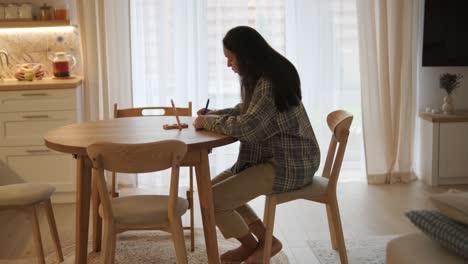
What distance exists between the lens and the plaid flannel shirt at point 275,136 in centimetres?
280

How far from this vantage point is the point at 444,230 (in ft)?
6.00

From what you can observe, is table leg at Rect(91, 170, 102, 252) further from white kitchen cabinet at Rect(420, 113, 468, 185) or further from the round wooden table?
white kitchen cabinet at Rect(420, 113, 468, 185)

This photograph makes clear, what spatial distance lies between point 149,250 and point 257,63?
1.27m

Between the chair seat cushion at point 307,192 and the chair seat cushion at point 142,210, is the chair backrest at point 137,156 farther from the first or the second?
the chair seat cushion at point 307,192

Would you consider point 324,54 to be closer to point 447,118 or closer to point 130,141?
point 447,118

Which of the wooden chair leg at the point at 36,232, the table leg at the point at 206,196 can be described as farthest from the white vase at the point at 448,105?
the wooden chair leg at the point at 36,232

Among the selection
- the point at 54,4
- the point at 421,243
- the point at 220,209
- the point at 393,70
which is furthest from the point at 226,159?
the point at 421,243

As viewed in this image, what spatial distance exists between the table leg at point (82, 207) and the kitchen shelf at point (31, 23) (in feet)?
6.84

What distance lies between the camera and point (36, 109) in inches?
172

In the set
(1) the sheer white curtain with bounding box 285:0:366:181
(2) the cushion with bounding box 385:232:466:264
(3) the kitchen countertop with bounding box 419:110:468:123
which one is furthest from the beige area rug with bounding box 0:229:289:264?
(3) the kitchen countertop with bounding box 419:110:468:123

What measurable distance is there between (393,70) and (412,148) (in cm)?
65

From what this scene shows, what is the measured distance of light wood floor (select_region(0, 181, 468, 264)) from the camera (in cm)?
359

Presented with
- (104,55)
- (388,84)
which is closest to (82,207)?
(104,55)

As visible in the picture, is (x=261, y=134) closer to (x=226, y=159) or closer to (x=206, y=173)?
(x=206, y=173)
